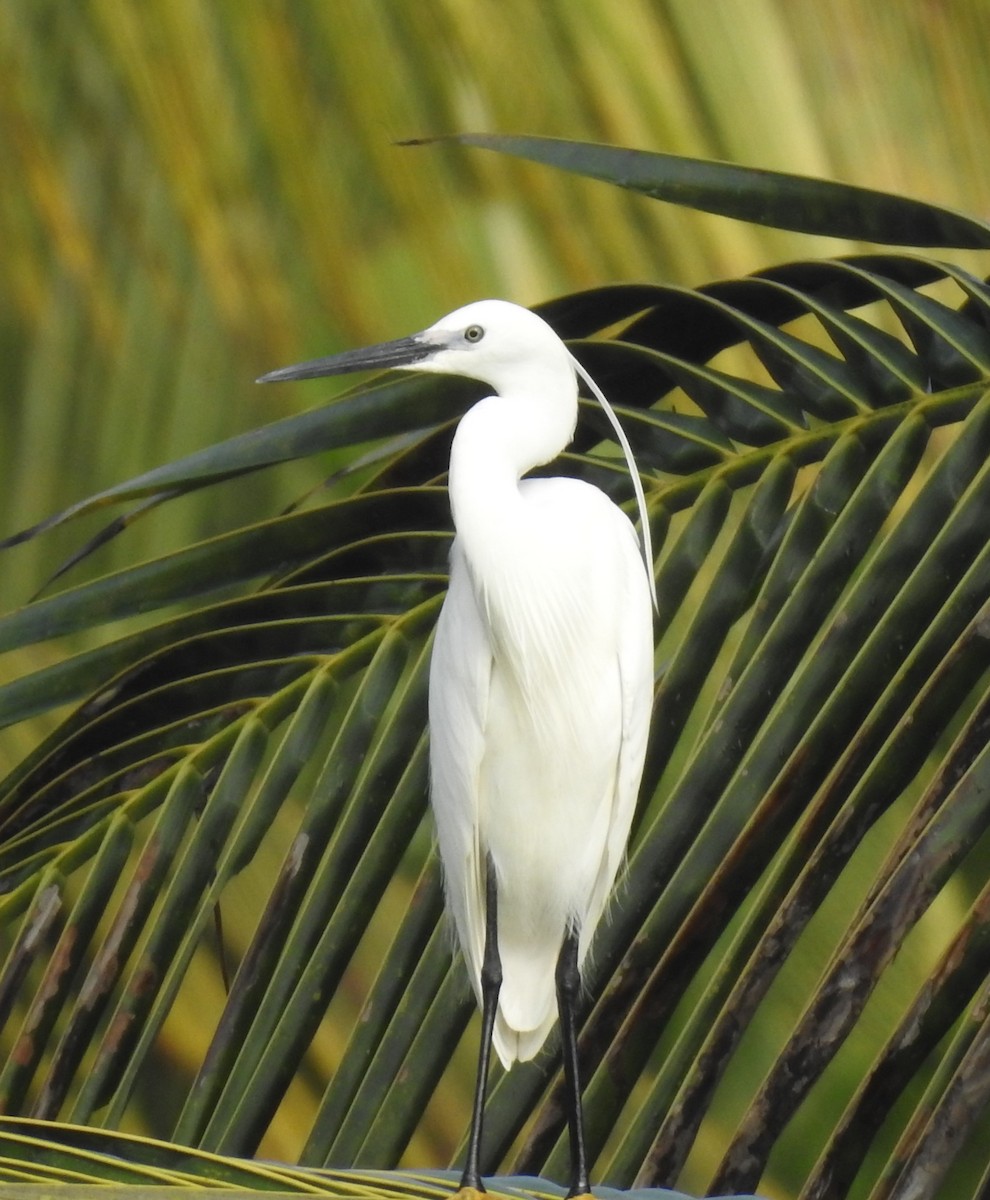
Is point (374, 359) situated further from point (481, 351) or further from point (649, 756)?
point (649, 756)

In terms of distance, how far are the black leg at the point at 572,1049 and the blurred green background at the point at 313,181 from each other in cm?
111

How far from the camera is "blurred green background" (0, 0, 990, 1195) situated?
78.1 inches

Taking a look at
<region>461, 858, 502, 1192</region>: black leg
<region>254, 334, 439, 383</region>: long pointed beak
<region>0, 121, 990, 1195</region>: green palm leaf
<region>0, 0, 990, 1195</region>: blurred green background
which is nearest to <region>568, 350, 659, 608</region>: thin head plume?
<region>0, 121, 990, 1195</region>: green palm leaf

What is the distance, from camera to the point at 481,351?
892 mm

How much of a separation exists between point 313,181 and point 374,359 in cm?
128

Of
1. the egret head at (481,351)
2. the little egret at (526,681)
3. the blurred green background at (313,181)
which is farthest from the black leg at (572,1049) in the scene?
the blurred green background at (313,181)

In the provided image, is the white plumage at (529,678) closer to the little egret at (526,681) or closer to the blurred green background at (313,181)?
the little egret at (526,681)

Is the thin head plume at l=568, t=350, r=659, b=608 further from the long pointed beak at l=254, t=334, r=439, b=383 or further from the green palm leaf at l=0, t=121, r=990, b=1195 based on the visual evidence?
the long pointed beak at l=254, t=334, r=439, b=383

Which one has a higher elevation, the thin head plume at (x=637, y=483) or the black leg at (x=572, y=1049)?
the thin head plume at (x=637, y=483)

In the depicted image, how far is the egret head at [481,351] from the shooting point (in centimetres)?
87

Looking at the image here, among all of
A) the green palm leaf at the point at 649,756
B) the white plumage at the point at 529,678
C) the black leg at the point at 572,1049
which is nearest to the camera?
the green palm leaf at the point at 649,756

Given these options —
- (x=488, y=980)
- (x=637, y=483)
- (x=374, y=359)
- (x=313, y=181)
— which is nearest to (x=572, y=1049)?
(x=488, y=980)

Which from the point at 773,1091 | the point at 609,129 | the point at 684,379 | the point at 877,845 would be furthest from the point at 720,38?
the point at 773,1091

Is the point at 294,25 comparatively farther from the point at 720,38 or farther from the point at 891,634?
the point at 891,634
